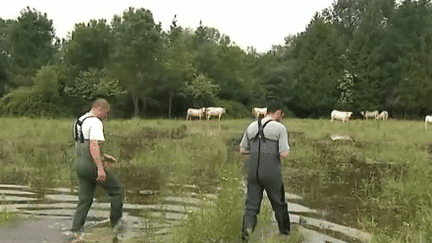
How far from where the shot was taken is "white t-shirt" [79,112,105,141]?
6504 millimetres

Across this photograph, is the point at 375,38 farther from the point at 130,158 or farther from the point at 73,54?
the point at 130,158

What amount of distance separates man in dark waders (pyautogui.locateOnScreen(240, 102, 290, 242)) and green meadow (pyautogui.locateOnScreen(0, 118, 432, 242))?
0.36m

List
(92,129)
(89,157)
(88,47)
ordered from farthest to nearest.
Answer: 1. (88,47)
2. (89,157)
3. (92,129)

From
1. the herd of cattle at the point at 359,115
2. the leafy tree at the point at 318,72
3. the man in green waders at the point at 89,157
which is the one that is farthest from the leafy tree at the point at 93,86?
the man in green waders at the point at 89,157

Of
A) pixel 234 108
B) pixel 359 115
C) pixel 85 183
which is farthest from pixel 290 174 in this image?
pixel 359 115

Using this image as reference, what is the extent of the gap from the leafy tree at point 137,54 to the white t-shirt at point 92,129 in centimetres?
3763

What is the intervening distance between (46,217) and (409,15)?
5663cm

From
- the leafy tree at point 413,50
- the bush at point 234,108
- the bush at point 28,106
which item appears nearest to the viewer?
the bush at point 28,106

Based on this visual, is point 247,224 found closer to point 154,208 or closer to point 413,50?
point 154,208

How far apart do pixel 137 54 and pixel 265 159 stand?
38848mm

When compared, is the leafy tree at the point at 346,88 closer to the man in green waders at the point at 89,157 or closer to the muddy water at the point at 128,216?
the muddy water at the point at 128,216

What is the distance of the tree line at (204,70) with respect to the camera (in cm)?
4447

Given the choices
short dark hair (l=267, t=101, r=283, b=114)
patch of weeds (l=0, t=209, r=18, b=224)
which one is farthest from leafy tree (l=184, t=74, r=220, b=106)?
short dark hair (l=267, t=101, r=283, b=114)

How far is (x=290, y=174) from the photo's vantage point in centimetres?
1322
